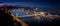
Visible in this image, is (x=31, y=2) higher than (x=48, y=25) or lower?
higher

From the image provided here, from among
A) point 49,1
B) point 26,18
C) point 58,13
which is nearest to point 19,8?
point 26,18

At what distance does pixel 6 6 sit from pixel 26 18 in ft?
1.14

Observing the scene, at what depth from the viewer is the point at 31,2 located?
1.38 m

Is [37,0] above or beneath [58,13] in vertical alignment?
above

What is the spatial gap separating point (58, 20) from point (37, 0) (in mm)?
422

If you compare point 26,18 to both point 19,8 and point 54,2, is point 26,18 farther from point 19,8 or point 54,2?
point 54,2

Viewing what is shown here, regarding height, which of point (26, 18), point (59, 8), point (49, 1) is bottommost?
point (26, 18)

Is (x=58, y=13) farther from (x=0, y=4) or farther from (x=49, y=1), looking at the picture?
(x=0, y=4)

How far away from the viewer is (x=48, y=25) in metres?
1.36

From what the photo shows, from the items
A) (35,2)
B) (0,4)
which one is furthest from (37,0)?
(0,4)

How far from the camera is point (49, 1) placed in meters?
1.37

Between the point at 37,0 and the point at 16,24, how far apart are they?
46 cm

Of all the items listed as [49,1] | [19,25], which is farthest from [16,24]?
[49,1]

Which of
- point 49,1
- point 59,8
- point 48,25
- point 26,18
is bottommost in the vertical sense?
point 48,25
